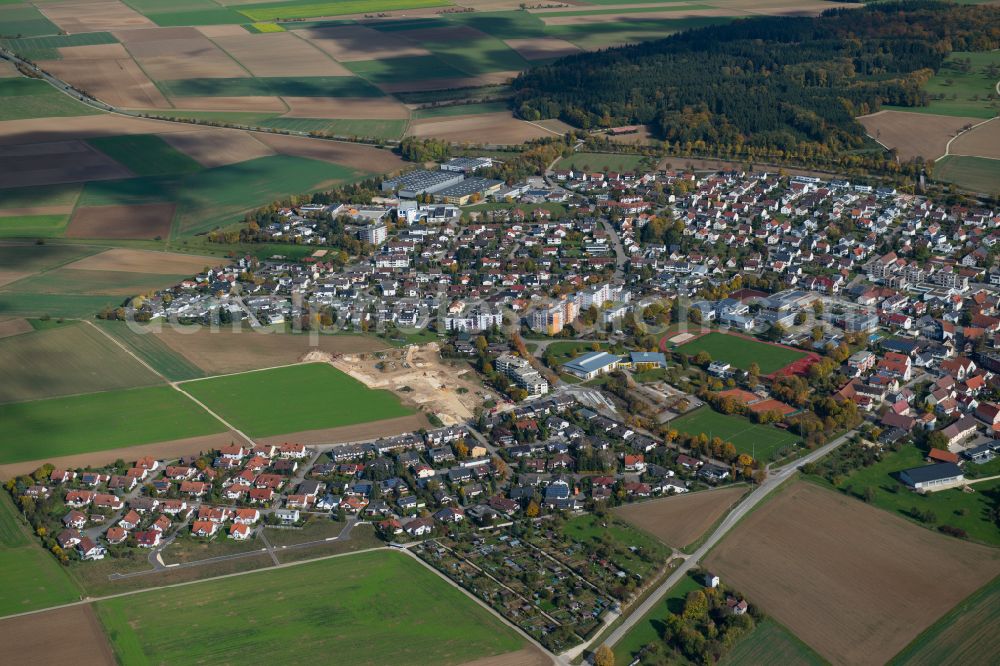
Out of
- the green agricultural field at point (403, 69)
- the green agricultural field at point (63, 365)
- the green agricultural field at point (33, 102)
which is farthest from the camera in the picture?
the green agricultural field at point (403, 69)

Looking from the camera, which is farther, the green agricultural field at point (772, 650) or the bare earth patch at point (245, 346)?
the bare earth patch at point (245, 346)

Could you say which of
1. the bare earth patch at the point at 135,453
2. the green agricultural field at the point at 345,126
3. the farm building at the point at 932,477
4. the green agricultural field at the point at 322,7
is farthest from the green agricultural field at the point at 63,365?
the green agricultural field at the point at 322,7

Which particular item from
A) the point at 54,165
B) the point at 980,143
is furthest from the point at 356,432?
the point at 980,143

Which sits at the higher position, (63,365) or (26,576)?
(63,365)

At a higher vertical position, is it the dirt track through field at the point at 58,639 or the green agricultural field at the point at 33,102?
the green agricultural field at the point at 33,102

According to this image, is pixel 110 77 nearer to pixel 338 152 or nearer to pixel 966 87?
pixel 338 152

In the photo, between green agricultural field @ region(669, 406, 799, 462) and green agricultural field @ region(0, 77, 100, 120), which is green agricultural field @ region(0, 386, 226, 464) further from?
green agricultural field @ region(0, 77, 100, 120)

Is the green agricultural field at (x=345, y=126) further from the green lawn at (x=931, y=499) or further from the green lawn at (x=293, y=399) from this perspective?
the green lawn at (x=931, y=499)

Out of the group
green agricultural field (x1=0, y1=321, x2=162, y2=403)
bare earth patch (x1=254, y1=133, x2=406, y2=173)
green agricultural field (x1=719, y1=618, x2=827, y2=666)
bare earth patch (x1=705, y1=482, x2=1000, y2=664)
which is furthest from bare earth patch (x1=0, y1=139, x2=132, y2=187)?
green agricultural field (x1=719, y1=618, x2=827, y2=666)
